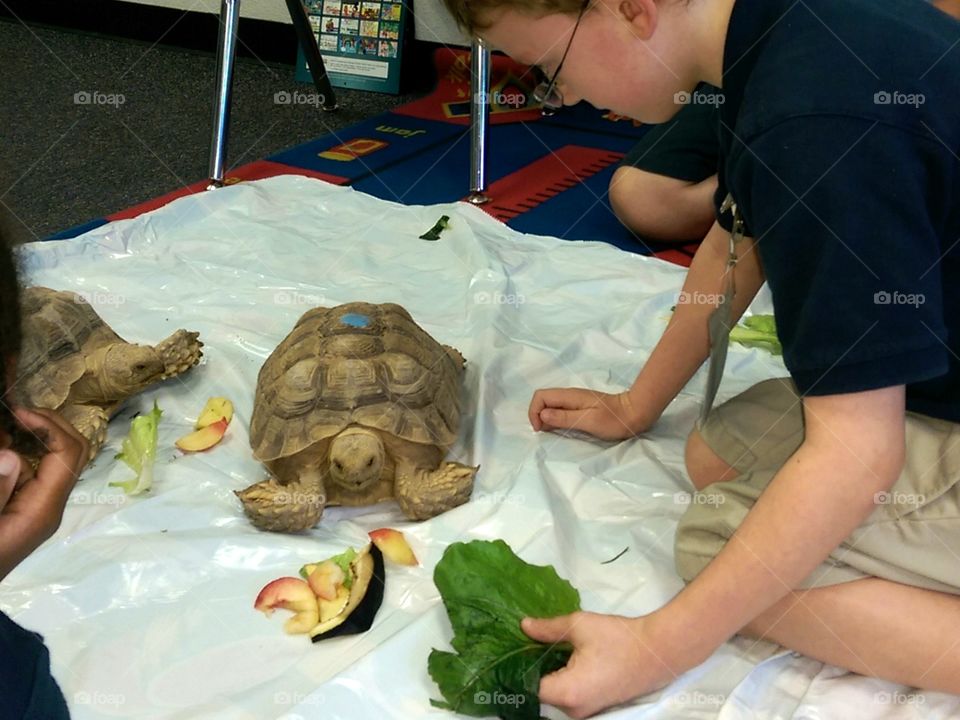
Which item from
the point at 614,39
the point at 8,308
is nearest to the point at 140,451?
the point at 8,308

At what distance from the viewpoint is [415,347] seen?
1177 millimetres

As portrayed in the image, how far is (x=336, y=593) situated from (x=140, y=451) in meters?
0.35

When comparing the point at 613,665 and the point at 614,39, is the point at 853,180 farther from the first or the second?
the point at 613,665

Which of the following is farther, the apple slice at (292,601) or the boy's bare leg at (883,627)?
the apple slice at (292,601)

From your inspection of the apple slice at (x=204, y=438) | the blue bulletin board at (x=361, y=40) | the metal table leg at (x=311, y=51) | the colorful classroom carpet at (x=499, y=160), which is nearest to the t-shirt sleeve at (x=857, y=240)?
the apple slice at (x=204, y=438)

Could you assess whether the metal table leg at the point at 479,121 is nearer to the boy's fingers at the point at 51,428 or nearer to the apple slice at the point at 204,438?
the apple slice at the point at 204,438

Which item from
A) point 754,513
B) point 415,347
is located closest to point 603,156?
point 415,347

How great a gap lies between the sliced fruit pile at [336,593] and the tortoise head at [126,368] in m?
0.40

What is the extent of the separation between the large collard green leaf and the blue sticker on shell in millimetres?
345

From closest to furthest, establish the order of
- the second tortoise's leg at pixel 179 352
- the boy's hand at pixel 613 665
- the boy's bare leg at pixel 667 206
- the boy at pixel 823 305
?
the boy at pixel 823 305 → the boy's hand at pixel 613 665 → the second tortoise's leg at pixel 179 352 → the boy's bare leg at pixel 667 206

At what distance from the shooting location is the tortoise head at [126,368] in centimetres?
121

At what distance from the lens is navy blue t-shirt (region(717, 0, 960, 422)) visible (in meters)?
0.63

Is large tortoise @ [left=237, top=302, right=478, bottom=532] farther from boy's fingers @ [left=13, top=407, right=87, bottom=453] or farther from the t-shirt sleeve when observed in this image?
the t-shirt sleeve

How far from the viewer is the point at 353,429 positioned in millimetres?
1073
